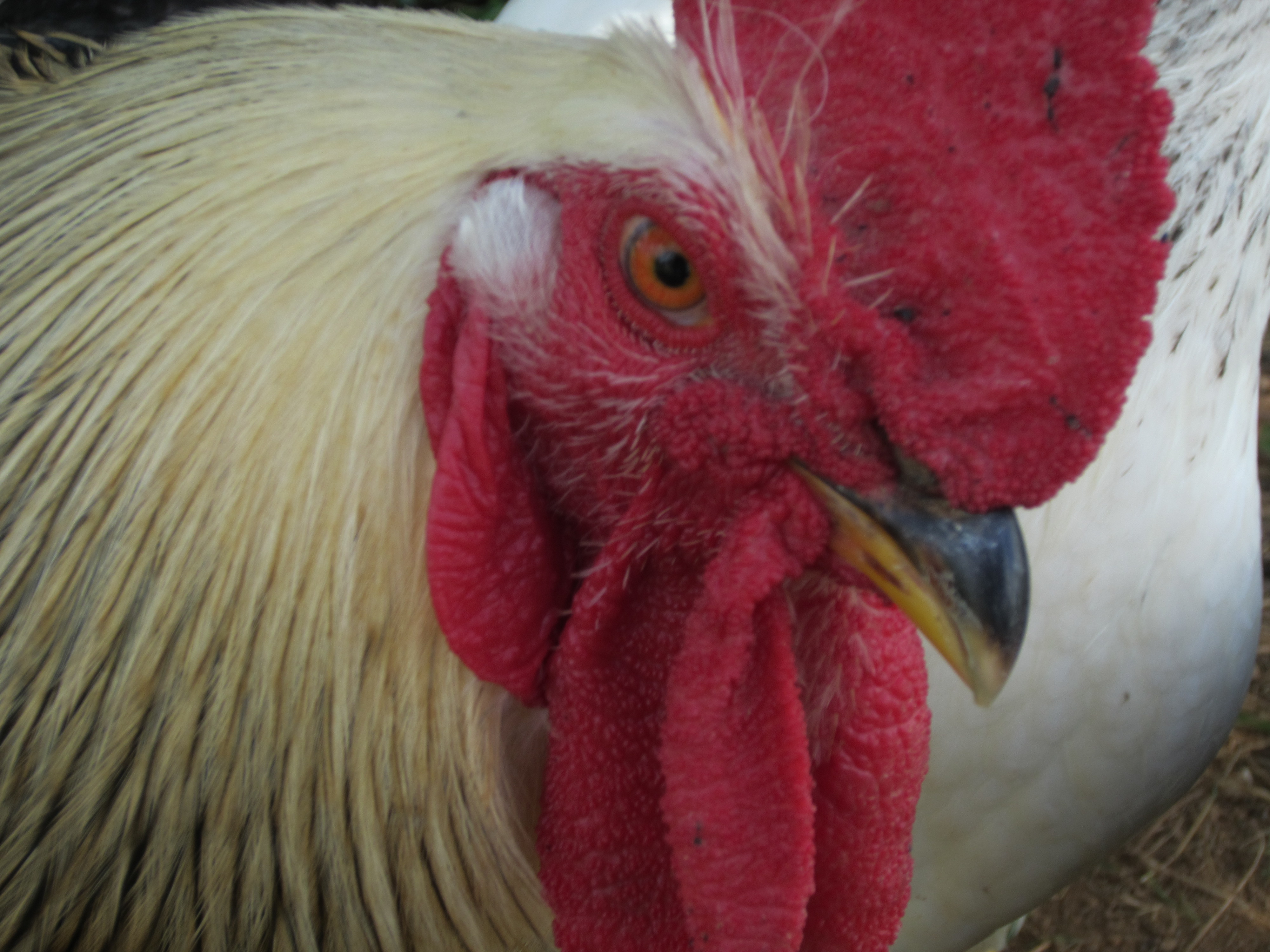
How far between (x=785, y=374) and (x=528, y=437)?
0.39 metres

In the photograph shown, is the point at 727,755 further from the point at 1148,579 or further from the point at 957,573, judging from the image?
the point at 1148,579

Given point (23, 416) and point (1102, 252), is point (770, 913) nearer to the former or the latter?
point (1102, 252)

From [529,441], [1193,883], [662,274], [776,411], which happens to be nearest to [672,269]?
[662,274]

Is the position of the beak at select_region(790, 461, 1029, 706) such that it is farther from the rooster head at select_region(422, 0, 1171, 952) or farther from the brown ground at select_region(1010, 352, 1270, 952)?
the brown ground at select_region(1010, 352, 1270, 952)

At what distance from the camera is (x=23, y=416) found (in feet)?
4.56

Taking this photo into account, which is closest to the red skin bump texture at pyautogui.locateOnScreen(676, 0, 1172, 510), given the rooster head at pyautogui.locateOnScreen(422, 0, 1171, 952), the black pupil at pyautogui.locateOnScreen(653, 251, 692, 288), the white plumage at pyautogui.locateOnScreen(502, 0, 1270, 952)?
the rooster head at pyautogui.locateOnScreen(422, 0, 1171, 952)

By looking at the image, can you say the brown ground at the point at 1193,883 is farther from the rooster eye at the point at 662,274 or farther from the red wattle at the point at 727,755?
the rooster eye at the point at 662,274

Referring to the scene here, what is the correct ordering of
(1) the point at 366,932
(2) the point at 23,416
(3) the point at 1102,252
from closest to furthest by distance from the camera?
(3) the point at 1102,252
(2) the point at 23,416
(1) the point at 366,932

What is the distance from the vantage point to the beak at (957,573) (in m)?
1.17

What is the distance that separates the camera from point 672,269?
128 centimetres

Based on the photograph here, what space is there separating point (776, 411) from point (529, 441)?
374 mm

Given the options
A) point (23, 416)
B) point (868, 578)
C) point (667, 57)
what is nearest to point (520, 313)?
point (667, 57)

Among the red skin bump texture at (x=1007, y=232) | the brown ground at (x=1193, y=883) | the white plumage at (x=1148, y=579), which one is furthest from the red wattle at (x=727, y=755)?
the brown ground at (x=1193, y=883)

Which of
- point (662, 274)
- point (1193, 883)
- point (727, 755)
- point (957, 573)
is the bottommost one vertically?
point (1193, 883)
